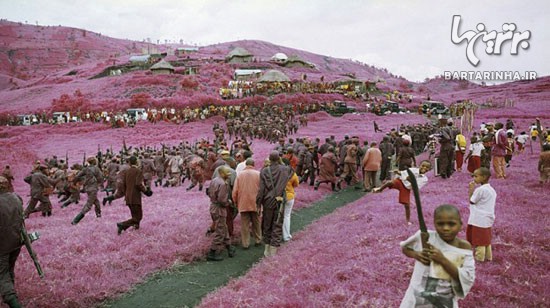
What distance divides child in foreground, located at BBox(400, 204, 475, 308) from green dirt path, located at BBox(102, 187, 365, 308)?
14.4 ft

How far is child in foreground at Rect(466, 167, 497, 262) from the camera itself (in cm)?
602

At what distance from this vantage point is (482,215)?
6.14 metres

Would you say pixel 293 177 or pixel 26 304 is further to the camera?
pixel 293 177

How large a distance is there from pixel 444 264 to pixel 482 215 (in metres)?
3.54

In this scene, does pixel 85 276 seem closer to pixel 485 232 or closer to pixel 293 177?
pixel 293 177

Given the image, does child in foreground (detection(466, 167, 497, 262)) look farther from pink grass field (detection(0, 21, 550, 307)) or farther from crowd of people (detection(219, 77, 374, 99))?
crowd of people (detection(219, 77, 374, 99))

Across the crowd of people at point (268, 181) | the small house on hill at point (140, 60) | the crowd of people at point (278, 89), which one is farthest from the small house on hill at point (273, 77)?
the crowd of people at point (268, 181)

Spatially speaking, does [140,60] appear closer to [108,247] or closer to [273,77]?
[273,77]

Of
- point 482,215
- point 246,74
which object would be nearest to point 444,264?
point 482,215

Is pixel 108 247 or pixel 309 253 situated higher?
pixel 309 253

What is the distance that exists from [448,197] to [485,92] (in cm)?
6389

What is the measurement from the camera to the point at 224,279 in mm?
7613

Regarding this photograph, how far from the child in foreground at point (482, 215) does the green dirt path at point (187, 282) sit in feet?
14.1

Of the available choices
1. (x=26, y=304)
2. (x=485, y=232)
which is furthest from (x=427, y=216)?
(x=26, y=304)
